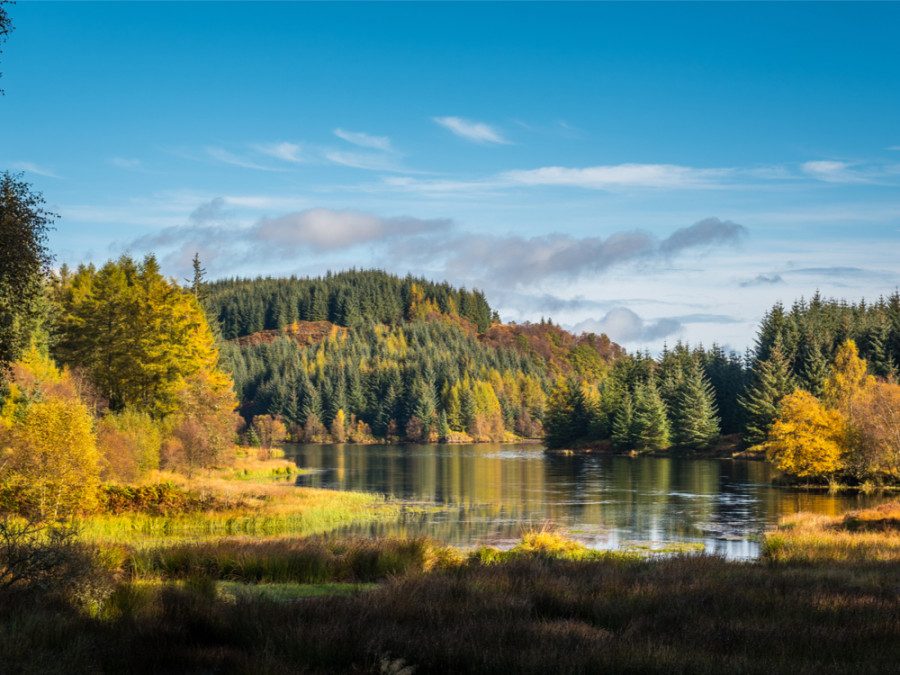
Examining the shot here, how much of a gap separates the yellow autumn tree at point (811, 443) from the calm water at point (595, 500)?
279 cm

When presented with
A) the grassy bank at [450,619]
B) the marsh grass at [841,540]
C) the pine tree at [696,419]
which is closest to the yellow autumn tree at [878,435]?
the marsh grass at [841,540]

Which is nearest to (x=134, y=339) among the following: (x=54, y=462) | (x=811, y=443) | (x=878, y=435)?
(x=54, y=462)

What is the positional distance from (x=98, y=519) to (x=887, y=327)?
3594 inches

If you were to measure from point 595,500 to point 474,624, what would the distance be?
40.5 m

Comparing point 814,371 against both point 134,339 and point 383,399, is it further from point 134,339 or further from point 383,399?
point 383,399

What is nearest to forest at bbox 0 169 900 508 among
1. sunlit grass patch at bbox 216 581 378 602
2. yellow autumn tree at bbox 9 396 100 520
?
yellow autumn tree at bbox 9 396 100 520

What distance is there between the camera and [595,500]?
158ft

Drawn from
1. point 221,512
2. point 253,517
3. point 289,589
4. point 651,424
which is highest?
point 651,424

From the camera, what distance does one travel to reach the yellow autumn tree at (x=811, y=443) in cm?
5581

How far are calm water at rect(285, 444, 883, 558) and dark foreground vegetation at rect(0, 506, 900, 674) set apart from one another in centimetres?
1656

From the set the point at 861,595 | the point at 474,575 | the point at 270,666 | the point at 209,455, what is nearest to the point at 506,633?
the point at 270,666

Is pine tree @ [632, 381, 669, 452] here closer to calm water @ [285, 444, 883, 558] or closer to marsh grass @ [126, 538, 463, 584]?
calm water @ [285, 444, 883, 558]

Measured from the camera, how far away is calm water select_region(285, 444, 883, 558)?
33.3 m

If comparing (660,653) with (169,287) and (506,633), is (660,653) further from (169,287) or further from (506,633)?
(169,287)
